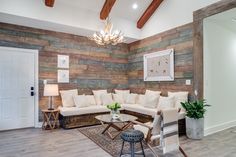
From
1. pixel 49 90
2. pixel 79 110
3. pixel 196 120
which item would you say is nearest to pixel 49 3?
pixel 49 90

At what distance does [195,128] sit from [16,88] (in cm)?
482

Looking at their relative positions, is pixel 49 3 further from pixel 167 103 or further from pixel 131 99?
pixel 167 103

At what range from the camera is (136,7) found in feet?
18.0

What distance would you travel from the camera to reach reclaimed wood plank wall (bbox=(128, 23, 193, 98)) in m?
4.55

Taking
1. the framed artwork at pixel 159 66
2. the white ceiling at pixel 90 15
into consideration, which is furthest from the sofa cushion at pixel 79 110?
the white ceiling at pixel 90 15

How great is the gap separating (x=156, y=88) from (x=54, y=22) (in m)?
3.74

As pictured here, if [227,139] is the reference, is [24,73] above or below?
above

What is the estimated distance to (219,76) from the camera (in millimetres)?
4570

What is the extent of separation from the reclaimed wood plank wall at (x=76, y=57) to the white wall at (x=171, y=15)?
1578mm

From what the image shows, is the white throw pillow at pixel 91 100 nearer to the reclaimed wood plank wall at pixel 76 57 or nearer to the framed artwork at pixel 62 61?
the reclaimed wood plank wall at pixel 76 57

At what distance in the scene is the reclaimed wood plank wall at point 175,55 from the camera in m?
4.55

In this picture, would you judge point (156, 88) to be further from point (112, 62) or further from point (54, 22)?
point (54, 22)

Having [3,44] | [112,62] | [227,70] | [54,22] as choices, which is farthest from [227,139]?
[3,44]

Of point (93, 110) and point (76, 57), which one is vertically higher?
point (76, 57)
